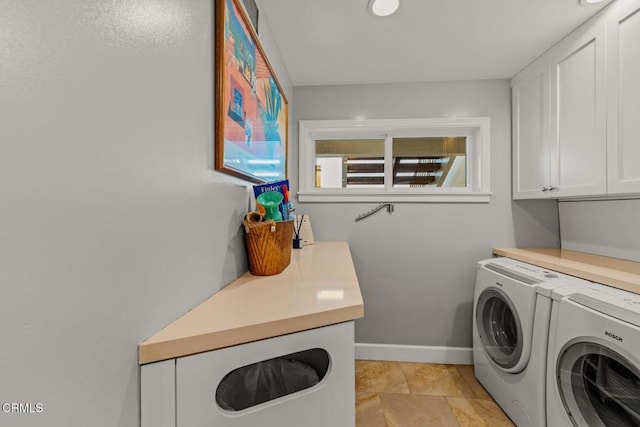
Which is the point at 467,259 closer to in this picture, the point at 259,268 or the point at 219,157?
the point at 259,268

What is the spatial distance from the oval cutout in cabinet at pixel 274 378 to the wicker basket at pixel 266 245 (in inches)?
14.3

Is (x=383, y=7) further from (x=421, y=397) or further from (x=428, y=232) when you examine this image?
(x=421, y=397)

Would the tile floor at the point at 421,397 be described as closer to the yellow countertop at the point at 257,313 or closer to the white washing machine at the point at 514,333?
the white washing machine at the point at 514,333

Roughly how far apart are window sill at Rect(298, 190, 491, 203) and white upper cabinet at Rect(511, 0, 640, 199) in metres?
0.34

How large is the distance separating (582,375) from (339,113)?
2196 millimetres

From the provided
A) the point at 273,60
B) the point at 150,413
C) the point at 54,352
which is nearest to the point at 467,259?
the point at 273,60

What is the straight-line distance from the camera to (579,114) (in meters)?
1.65

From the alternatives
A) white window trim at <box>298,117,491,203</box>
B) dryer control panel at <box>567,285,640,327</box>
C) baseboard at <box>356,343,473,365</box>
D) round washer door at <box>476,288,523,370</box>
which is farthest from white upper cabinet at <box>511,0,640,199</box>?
baseboard at <box>356,343,473,365</box>

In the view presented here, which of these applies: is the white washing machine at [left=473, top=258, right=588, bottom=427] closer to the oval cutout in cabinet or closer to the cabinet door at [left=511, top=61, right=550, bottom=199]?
the cabinet door at [left=511, top=61, right=550, bottom=199]

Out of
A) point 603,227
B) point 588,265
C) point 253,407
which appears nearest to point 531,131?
point 603,227

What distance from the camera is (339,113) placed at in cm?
235

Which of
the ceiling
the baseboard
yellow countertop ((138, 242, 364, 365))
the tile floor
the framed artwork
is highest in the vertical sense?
the ceiling

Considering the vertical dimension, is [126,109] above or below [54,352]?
above

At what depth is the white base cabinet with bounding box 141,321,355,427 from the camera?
1.82ft
